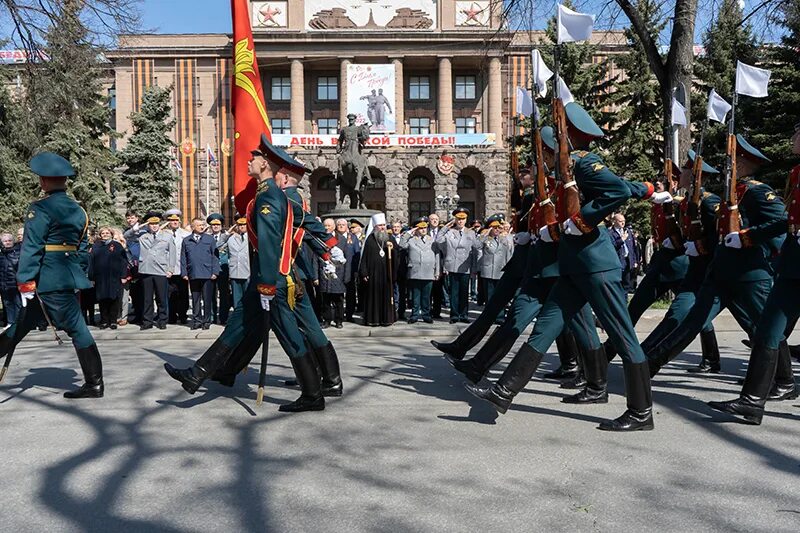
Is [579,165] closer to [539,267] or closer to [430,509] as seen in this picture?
[539,267]

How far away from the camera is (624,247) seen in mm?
17484

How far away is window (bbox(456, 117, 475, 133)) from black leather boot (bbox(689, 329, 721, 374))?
50345 mm

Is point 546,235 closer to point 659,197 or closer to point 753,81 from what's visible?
point 659,197

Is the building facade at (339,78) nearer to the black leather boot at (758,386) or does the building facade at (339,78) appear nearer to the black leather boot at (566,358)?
the black leather boot at (566,358)

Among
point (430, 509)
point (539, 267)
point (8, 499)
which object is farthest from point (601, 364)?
point (8, 499)

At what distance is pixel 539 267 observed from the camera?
647cm

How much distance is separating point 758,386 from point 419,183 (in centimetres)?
5130

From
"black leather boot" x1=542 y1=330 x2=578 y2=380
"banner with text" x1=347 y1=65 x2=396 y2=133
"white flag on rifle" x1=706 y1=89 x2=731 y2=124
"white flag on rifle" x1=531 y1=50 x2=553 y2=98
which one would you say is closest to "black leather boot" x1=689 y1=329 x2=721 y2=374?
"black leather boot" x1=542 y1=330 x2=578 y2=380

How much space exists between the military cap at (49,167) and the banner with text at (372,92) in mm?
44691

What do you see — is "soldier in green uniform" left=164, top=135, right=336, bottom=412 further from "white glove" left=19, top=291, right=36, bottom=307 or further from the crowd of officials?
the crowd of officials

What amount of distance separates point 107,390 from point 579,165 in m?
4.77

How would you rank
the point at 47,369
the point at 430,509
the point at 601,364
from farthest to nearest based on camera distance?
the point at 47,369 → the point at 601,364 → the point at 430,509

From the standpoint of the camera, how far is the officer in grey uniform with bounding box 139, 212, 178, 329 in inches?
500

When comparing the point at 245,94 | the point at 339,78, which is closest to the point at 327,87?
the point at 339,78
